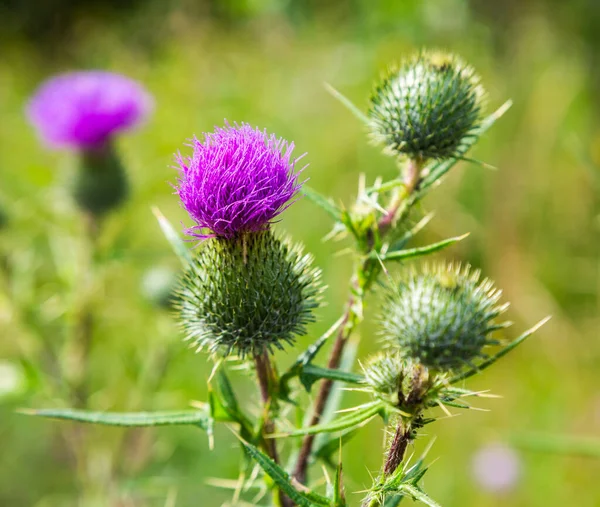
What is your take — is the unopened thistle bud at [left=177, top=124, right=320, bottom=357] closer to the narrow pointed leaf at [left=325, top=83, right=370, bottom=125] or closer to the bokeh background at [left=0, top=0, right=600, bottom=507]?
the narrow pointed leaf at [left=325, top=83, right=370, bottom=125]

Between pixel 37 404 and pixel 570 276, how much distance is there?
4682 millimetres

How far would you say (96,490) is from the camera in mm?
3178

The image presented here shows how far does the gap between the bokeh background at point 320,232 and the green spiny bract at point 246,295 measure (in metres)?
0.70

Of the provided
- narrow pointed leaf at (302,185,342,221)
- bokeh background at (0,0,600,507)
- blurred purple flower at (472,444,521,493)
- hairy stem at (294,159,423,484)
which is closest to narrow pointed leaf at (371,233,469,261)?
hairy stem at (294,159,423,484)

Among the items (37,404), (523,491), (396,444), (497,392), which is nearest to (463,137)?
(396,444)

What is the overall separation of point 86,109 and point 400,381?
293cm

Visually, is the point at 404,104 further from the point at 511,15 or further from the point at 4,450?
the point at 511,15

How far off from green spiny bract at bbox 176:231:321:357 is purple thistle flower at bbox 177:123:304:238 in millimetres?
123

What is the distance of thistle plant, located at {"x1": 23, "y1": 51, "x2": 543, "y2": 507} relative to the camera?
1.48 meters

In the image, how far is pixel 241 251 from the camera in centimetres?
177

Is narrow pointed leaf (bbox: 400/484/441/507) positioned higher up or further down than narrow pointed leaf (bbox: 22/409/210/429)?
further down

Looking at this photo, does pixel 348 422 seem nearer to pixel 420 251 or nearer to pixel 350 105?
pixel 420 251

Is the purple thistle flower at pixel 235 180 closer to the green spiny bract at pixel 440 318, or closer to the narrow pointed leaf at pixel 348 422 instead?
the green spiny bract at pixel 440 318

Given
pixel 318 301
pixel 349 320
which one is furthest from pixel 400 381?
pixel 318 301
